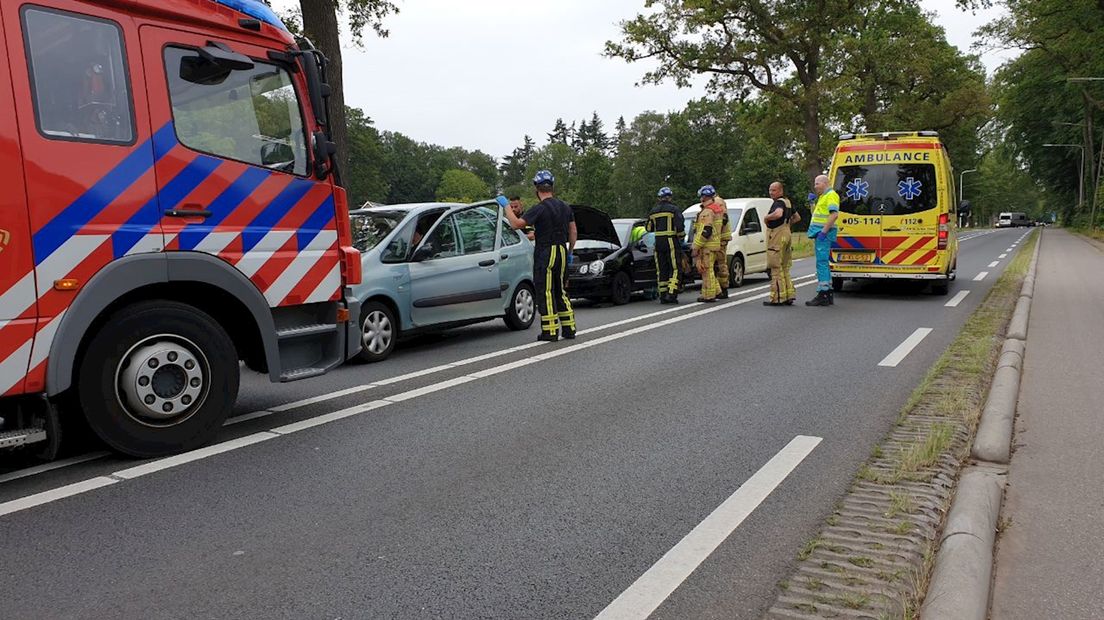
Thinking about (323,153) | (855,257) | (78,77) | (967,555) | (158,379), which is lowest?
(967,555)

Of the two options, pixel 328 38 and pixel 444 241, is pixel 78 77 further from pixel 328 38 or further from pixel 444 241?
pixel 328 38

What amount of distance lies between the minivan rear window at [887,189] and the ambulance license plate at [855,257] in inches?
26.7

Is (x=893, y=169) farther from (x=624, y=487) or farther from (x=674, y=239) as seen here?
(x=624, y=487)

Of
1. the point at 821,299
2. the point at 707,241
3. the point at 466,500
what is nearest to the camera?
the point at 466,500

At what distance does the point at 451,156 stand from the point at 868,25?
408ft

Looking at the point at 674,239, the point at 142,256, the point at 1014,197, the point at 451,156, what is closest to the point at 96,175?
the point at 142,256

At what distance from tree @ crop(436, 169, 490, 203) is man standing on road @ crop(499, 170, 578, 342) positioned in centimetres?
12314

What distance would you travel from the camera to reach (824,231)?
12539 millimetres

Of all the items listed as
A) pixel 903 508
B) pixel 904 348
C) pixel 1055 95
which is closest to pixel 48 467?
pixel 903 508

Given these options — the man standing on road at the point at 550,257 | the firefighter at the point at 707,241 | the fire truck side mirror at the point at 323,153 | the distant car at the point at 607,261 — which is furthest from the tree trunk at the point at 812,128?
the fire truck side mirror at the point at 323,153

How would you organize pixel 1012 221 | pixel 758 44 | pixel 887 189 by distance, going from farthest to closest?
pixel 1012 221, pixel 758 44, pixel 887 189

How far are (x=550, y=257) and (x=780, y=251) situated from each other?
4.58 metres

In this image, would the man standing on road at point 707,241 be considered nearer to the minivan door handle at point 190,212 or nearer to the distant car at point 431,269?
the distant car at point 431,269

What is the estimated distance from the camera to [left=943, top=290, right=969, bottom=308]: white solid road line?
12.6 meters
